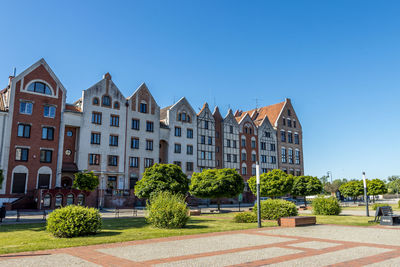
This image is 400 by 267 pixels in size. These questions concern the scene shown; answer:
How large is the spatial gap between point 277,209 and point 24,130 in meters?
32.3

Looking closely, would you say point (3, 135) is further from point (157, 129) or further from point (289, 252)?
point (289, 252)

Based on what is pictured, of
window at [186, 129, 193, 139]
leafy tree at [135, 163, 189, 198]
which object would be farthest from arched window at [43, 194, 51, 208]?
window at [186, 129, 193, 139]

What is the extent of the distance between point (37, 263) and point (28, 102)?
119ft

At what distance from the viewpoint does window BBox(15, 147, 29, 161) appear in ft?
128

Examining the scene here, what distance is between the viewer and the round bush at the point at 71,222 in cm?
1369

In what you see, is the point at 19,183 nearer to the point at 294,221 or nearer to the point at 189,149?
the point at 189,149

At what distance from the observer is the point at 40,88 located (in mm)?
41656

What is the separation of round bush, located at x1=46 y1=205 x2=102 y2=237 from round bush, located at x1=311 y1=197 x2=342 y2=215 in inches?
732

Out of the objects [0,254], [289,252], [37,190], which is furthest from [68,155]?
[289,252]

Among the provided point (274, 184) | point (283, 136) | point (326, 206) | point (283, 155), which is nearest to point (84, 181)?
point (274, 184)

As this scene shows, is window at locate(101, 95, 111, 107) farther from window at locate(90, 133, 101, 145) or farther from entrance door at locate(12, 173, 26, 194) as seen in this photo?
entrance door at locate(12, 173, 26, 194)

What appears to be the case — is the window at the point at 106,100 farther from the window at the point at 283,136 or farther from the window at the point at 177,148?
the window at the point at 283,136

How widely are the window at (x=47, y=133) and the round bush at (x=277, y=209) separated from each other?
1205 inches

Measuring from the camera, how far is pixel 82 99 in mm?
44875
